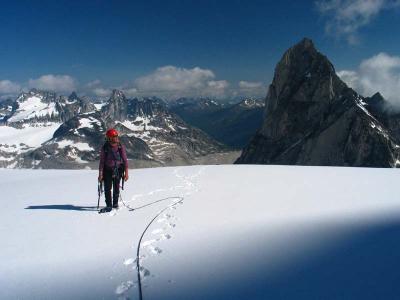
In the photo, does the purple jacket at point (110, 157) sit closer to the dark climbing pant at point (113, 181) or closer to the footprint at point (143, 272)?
the dark climbing pant at point (113, 181)

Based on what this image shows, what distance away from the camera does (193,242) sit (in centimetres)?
945

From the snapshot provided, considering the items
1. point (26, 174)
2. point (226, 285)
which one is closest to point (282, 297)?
point (226, 285)

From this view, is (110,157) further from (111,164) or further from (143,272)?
(143,272)

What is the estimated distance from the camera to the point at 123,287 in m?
7.06

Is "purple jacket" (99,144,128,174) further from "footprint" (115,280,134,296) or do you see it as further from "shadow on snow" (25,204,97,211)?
"footprint" (115,280,134,296)

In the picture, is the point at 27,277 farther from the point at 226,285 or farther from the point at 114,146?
the point at 114,146

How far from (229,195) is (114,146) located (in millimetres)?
5280

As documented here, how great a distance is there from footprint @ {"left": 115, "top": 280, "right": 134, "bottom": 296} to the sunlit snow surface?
4cm

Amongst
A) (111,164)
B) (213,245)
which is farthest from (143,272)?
(111,164)

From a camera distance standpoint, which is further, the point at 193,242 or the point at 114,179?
the point at 114,179

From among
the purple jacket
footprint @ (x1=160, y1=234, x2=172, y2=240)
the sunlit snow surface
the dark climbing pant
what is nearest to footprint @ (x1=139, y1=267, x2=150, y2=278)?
the sunlit snow surface

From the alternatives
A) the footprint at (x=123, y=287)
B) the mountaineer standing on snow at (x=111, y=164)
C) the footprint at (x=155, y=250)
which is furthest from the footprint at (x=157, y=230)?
the mountaineer standing on snow at (x=111, y=164)

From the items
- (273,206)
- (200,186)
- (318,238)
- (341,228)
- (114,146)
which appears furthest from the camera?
(200,186)

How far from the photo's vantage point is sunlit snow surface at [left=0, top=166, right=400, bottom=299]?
689cm
